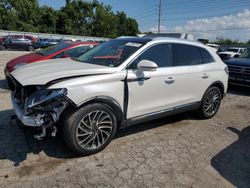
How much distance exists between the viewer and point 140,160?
358 centimetres

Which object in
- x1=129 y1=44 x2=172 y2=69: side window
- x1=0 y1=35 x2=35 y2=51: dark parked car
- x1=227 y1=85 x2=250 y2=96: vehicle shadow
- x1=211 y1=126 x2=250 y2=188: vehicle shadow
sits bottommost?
x1=211 y1=126 x2=250 y2=188: vehicle shadow

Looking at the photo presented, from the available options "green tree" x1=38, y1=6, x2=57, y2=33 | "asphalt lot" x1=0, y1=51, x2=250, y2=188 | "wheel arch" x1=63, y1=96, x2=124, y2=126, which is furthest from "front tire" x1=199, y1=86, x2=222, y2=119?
"green tree" x1=38, y1=6, x2=57, y2=33

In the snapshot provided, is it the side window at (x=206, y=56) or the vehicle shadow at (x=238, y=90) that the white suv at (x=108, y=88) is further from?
the vehicle shadow at (x=238, y=90)

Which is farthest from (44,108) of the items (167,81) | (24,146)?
(167,81)

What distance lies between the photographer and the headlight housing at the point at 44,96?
10.2 ft

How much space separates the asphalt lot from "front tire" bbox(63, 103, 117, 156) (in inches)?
6.8

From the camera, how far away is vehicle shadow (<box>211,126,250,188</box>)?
Result: 3.28m

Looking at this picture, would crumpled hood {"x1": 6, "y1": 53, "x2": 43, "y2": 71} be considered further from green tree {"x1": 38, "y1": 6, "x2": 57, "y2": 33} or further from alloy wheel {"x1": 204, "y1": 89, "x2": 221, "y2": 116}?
green tree {"x1": 38, "y1": 6, "x2": 57, "y2": 33}

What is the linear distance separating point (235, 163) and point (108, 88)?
220cm

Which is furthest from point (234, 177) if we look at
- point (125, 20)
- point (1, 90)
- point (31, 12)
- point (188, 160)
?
point (125, 20)

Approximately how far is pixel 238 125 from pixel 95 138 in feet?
10.9

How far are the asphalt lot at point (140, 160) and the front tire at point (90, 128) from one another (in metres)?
0.17

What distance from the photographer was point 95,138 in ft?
11.8

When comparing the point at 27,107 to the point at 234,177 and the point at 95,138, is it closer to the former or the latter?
the point at 95,138
